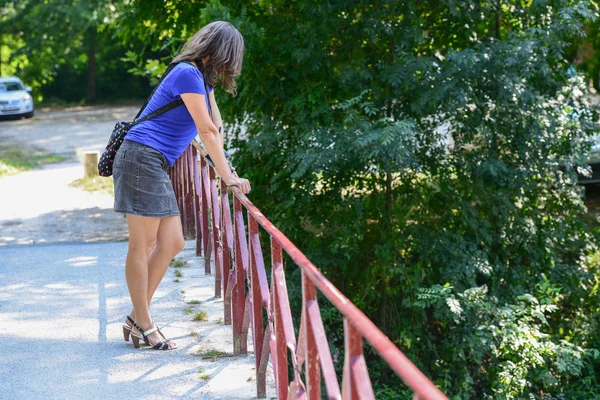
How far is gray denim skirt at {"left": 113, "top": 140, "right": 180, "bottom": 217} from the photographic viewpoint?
4.12m

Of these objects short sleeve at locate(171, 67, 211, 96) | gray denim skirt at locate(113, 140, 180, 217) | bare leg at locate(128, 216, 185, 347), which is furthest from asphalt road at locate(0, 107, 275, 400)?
short sleeve at locate(171, 67, 211, 96)

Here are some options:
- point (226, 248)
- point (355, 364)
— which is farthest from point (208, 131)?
point (355, 364)

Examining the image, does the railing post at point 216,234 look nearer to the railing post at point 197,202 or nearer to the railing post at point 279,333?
the railing post at point 197,202

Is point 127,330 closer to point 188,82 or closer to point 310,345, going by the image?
point 188,82

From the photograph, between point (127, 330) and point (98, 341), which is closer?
point (127, 330)

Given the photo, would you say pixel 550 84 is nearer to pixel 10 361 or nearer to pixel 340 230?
pixel 340 230

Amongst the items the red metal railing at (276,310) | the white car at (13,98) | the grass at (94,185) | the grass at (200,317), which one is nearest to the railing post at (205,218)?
the red metal railing at (276,310)

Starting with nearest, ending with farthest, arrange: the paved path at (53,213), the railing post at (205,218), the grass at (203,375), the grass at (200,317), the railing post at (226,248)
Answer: the grass at (203,375) → the railing post at (226,248) → the grass at (200,317) → the railing post at (205,218) → the paved path at (53,213)

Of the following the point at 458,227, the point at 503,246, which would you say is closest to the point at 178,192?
the point at 458,227

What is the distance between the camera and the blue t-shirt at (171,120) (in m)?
3.96

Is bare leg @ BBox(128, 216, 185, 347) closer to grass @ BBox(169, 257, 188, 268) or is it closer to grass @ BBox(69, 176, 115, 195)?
grass @ BBox(169, 257, 188, 268)

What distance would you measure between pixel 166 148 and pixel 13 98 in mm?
27151

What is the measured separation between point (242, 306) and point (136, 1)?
24.0 feet

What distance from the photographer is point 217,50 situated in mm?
4027
